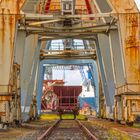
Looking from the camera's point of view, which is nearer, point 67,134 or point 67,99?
point 67,134

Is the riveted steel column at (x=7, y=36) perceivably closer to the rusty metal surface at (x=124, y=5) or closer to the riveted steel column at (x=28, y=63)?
the rusty metal surface at (x=124, y=5)

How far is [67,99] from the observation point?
124 feet

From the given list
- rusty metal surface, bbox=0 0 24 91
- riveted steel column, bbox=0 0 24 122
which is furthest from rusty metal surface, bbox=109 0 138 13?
rusty metal surface, bbox=0 0 24 91

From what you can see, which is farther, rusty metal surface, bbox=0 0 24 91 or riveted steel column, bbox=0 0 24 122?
rusty metal surface, bbox=0 0 24 91

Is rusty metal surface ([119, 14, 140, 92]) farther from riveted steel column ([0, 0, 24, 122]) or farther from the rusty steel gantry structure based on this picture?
riveted steel column ([0, 0, 24, 122])

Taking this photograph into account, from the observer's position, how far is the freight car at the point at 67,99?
37.4 meters

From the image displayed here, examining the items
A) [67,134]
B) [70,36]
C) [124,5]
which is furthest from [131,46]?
[70,36]

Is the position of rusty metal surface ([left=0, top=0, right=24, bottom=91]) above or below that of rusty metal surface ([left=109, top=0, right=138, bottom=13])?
below

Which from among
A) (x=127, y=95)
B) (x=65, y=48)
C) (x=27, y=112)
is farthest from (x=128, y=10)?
(x=65, y=48)

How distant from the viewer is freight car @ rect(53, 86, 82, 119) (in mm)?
37406

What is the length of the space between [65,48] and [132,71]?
21.5m

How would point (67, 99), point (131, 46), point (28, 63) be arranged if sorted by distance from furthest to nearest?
1. point (67, 99)
2. point (28, 63)
3. point (131, 46)

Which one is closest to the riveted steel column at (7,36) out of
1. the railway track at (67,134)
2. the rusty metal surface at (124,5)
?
the railway track at (67,134)

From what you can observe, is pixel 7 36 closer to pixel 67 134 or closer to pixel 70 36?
pixel 67 134
